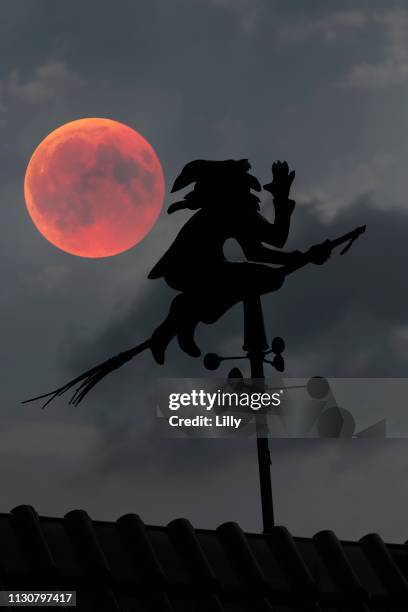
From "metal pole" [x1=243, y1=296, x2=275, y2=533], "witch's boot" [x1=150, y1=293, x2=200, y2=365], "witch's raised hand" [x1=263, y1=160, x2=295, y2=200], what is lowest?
"metal pole" [x1=243, y1=296, x2=275, y2=533]

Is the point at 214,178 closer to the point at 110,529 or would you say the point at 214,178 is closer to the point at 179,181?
the point at 179,181

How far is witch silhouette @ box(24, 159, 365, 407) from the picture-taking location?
16172mm

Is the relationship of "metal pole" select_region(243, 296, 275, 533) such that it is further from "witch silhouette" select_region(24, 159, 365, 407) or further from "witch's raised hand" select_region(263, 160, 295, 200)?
"witch's raised hand" select_region(263, 160, 295, 200)

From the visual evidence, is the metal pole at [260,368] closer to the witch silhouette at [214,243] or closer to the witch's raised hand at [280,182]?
the witch silhouette at [214,243]

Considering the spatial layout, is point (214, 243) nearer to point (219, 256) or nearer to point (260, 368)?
point (219, 256)

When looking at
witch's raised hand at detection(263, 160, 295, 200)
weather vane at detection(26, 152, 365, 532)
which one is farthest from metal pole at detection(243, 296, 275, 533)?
witch's raised hand at detection(263, 160, 295, 200)

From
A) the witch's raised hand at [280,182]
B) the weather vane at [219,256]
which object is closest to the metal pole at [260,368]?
the weather vane at [219,256]

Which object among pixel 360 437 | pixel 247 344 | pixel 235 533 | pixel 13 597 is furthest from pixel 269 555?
pixel 360 437

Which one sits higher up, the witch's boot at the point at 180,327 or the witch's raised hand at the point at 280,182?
the witch's raised hand at the point at 280,182

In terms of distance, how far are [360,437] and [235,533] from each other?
20.3 feet

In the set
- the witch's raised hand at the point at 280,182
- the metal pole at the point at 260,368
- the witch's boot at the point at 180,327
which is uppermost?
the witch's raised hand at the point at 280,182

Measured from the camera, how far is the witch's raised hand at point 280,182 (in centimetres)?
1661

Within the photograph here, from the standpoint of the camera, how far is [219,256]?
1652cm

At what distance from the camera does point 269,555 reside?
35.7ft
